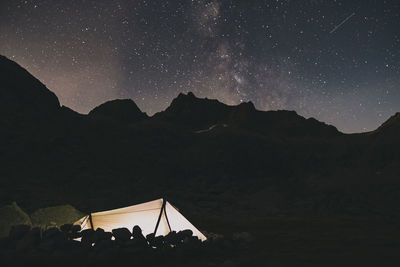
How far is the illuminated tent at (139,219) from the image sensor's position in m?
9.24

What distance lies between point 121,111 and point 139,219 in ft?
262

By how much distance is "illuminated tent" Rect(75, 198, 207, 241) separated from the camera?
9.24 meters

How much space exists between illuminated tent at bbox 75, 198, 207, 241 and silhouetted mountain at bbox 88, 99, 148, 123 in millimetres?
74993

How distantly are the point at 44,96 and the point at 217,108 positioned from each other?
6802 cm

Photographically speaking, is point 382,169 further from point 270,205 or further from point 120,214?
point 120,214

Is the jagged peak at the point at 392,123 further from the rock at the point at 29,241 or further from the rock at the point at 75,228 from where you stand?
the rock at the point at 29,241

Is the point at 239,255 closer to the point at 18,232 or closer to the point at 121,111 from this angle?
the point at 18,232

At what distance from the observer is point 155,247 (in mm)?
8633

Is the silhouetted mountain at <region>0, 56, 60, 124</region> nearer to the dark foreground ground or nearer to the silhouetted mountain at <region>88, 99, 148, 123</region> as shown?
the silhouetted mountain at <region>88, 99, 148, 123</region>

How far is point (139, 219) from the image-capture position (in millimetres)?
9266

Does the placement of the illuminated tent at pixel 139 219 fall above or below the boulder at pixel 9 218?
below

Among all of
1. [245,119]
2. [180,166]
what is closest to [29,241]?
[180,166]

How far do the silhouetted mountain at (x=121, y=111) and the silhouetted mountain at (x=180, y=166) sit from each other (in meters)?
25.5

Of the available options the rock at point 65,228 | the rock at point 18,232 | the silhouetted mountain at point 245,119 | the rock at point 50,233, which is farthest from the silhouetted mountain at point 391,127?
the rock at point 18,232
